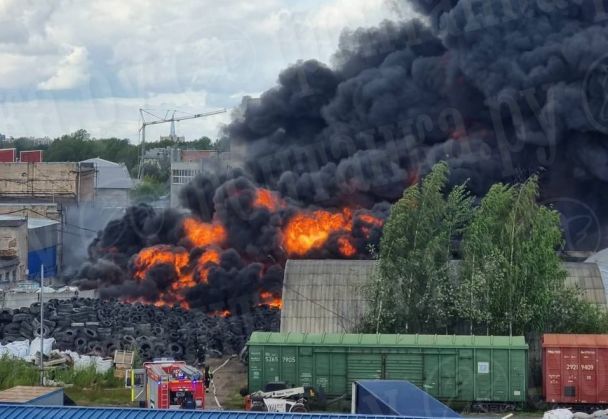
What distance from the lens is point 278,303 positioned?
53469mm

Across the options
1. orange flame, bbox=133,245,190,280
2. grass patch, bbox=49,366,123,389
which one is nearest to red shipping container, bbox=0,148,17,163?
orange flame, bbox=133,245,190,280

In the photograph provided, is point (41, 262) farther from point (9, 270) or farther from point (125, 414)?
point (125, 414)

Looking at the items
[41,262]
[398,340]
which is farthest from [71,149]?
[398,340]

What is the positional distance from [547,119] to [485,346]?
88.8ft

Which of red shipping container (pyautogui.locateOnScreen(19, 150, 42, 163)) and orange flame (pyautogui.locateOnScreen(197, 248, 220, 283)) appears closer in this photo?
orange flame (pyautogui.locateOnScreen(197, 248, 220, 283))

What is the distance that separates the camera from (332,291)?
44.7m

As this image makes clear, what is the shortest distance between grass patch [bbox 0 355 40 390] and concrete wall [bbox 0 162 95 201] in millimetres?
52789

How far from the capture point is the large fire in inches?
2174

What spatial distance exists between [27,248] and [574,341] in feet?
150

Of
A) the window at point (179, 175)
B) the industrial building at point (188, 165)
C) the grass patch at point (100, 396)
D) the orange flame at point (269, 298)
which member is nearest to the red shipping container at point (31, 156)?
the industrial building at point (188, 165)

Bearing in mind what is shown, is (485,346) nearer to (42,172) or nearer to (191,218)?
(191,218)

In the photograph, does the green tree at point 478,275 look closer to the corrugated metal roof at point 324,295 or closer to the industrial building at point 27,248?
the corrugated metal roof at point 324,295

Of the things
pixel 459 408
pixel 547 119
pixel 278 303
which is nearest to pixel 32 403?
pixel 459 408

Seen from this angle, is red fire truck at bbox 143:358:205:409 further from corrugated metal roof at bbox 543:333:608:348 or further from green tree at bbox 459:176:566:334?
green tree at bbox 459:176:566:334
